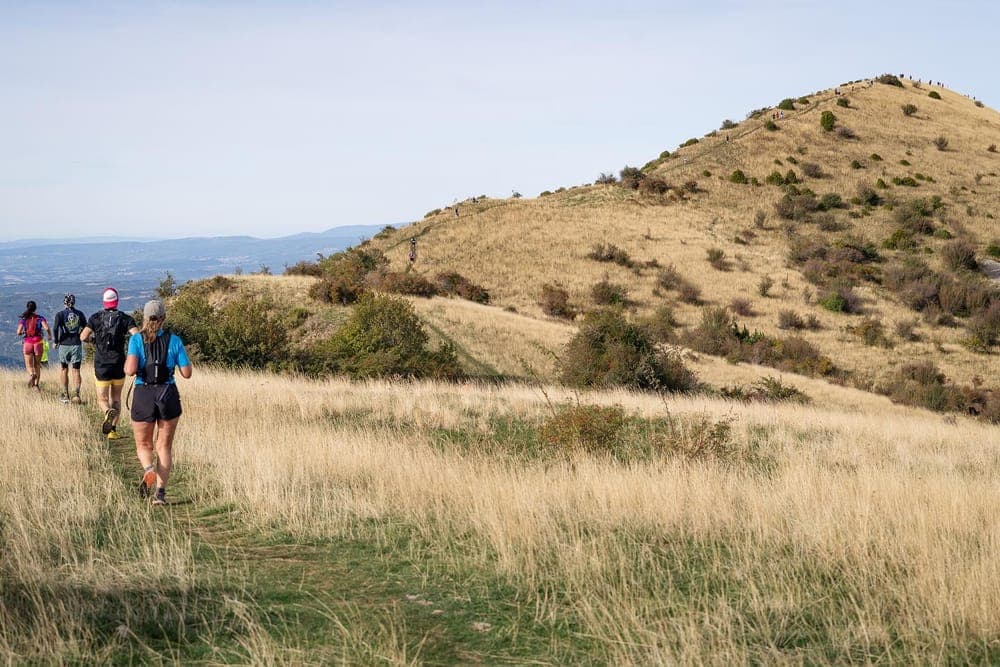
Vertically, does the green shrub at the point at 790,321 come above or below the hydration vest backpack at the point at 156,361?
below

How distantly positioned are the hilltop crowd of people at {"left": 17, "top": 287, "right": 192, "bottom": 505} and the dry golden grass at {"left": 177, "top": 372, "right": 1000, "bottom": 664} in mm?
Result: 659

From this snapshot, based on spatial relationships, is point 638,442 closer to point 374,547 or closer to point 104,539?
point 374,547

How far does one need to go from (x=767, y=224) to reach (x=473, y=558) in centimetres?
6172

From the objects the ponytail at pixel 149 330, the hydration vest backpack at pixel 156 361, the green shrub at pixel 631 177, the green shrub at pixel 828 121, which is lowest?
the hydration vest backpack at pixel 156 361

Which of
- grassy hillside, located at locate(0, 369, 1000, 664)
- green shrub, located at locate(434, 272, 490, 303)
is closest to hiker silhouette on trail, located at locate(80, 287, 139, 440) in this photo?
grassy hillside, located at locate(0, 369, 1000, 664)

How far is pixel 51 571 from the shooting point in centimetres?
526

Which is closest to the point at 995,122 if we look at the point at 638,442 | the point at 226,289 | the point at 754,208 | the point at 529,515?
the point at 754,208

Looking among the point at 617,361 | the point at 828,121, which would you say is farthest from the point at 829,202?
the point at 617,361

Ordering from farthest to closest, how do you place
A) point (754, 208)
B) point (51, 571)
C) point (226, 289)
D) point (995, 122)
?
1. point (995, 122)
2. point (754, 208)
3. point (226, 289)
4. point (51, 571)

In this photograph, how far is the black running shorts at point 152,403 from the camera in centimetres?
779

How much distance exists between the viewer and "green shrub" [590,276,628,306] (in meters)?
49.2

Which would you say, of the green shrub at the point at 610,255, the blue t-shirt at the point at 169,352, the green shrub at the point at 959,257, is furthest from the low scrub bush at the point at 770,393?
the green shrub at the point at 959,257

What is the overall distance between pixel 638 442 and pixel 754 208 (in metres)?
57.8

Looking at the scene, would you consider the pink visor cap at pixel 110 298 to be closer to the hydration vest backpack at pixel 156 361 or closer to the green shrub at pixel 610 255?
the hydration vest backpack at pixel 156 361
